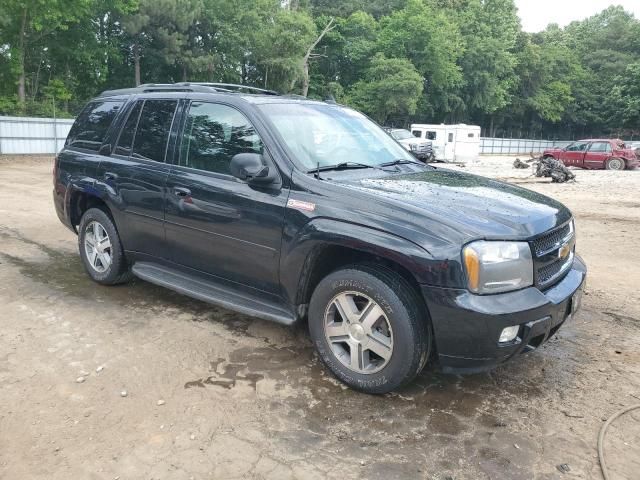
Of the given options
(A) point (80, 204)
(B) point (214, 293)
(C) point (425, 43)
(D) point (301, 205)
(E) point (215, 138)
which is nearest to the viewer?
(D) point (301, 205)

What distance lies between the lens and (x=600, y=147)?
1005 inches

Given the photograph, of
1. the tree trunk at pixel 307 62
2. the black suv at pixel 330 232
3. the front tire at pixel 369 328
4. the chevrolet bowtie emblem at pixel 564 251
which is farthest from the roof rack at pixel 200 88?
the tree trunk at pixel 307 62

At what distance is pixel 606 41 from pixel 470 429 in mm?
80718

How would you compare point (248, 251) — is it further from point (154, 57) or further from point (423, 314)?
point (154, 57)

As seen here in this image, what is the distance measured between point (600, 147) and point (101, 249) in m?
25.8

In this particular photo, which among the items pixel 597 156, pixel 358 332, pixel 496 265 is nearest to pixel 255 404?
pixel 358 332

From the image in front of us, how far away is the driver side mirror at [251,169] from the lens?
3.62m

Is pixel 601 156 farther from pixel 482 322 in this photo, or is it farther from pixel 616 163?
pixel 482 322

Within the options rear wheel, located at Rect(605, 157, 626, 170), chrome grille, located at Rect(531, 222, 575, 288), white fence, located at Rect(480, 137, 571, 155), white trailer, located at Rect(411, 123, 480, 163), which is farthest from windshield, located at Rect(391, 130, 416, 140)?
white fence, located at Rect(480, 137, 571, 155)

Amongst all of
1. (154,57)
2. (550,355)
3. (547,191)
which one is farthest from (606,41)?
(550,355)

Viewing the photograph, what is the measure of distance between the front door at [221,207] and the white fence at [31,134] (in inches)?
834

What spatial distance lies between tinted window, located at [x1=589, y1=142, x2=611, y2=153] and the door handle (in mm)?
25556

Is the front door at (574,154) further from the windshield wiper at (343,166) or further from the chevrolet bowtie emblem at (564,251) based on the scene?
the windshield wiper at (343,166)

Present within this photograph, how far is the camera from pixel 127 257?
5.06 metres
